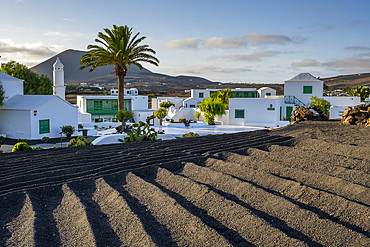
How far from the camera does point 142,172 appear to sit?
566 cm

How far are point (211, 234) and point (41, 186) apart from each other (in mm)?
3035

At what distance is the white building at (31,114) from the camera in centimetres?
2459

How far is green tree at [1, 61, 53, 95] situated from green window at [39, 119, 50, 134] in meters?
16.8

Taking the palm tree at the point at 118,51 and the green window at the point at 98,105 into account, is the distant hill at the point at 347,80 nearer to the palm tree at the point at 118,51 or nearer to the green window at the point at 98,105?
the green window at the point at 98,105

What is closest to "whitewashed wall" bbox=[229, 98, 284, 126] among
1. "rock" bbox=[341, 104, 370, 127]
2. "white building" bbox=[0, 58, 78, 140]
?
"white building" bbox=[0, 58, 78, 140]

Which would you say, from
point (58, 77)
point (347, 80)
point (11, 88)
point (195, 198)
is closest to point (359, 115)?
point (195, 198)

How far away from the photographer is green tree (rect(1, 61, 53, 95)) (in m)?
40.9

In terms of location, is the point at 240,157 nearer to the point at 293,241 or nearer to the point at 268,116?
the point at 293,241

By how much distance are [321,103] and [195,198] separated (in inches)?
1198

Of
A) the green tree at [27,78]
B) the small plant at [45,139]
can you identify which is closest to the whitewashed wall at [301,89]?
the small plant at [45,139]

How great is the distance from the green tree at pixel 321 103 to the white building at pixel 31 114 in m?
23.1

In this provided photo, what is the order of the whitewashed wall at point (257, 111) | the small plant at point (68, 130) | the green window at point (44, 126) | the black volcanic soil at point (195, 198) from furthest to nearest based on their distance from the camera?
the whitewashed wall at point (257, 111) < the small plant at point (68, 130) < the green window at point (44, 126) < the black volcanic soil at point (195, 198)

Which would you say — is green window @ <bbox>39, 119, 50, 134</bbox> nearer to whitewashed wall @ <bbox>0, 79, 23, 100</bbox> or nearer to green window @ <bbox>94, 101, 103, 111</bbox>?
whitewashed wall @ <bbox>0, 79, 23, 100</bbox>

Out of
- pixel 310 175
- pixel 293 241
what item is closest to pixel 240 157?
pixel 310 175
